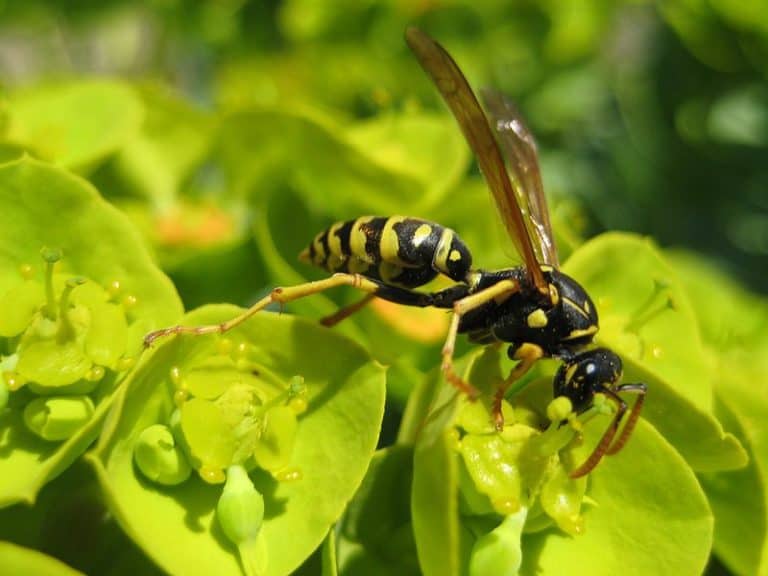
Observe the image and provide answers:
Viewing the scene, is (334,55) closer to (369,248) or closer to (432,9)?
(432,9)

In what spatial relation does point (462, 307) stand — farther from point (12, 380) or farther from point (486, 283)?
point (12, 380)

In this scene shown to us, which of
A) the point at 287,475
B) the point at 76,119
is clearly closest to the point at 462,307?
the point at 287,475

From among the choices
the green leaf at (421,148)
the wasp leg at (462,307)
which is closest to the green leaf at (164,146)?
the green leaf at (421,148)

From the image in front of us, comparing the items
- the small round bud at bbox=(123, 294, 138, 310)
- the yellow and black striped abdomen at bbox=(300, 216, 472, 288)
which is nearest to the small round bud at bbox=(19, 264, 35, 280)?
the small round bud at bbox=(123, 294, 138, 310)

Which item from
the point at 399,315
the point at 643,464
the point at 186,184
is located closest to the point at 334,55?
the point at 186,184

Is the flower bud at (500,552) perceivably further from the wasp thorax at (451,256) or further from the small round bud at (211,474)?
the wasp thorax at (451,256)

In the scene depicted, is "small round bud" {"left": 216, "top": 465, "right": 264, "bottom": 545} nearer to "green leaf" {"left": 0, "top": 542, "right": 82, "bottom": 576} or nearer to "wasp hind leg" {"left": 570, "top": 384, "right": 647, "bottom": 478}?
"green leaf" {"left": 0, "top": 542, "right": 82, "bottom": 576}
